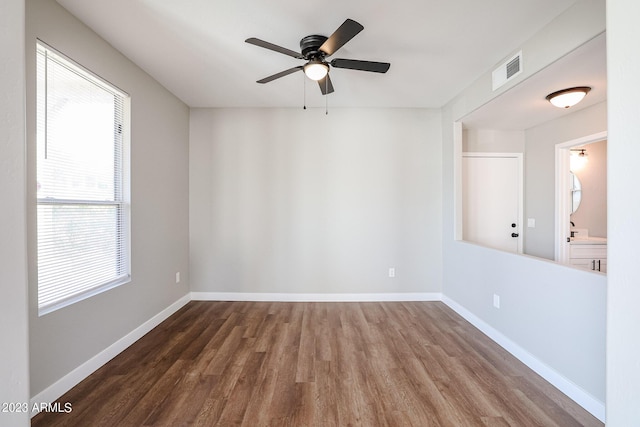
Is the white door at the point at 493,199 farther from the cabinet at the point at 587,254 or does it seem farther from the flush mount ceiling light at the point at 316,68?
the flush mount ceiling light at the point at 316,68

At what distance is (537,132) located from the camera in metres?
3.39

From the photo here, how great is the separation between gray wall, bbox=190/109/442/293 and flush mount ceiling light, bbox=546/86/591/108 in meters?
1.25

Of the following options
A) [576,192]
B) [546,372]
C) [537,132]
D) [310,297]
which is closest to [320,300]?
[310,297]

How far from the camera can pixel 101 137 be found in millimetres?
2109

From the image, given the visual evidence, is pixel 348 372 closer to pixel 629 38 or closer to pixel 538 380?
pixel 538 380

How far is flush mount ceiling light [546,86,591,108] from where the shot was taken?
230 cm

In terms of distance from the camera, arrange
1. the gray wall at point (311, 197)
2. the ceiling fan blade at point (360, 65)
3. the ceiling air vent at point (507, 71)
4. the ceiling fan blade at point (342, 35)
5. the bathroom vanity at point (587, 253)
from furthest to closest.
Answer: the gray wall at point (311, 197), the bathroom vanity at point (587, 253), the ceiling air vent at point (507, 71), the ceiling fan blade at point (360, 65), the ceiling fan blade at point (342, 35)

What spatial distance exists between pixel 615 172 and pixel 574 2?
4.99 ft

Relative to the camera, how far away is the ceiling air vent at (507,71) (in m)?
2.12

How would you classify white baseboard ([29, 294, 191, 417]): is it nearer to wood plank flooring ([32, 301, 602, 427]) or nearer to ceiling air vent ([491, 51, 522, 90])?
wood plank flooring ([32, 301, 602, 427])

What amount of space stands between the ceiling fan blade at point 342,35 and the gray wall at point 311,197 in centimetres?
167

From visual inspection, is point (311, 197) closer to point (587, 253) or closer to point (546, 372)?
point (546, 372)

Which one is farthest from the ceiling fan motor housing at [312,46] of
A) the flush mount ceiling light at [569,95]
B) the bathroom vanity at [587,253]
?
the bathroom vanity at [587,253]

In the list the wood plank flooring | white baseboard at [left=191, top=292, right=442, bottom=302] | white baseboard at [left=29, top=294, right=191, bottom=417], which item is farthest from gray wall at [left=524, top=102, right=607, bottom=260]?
white baseboard at [left=29, top=294, right=191, bottom=417]
